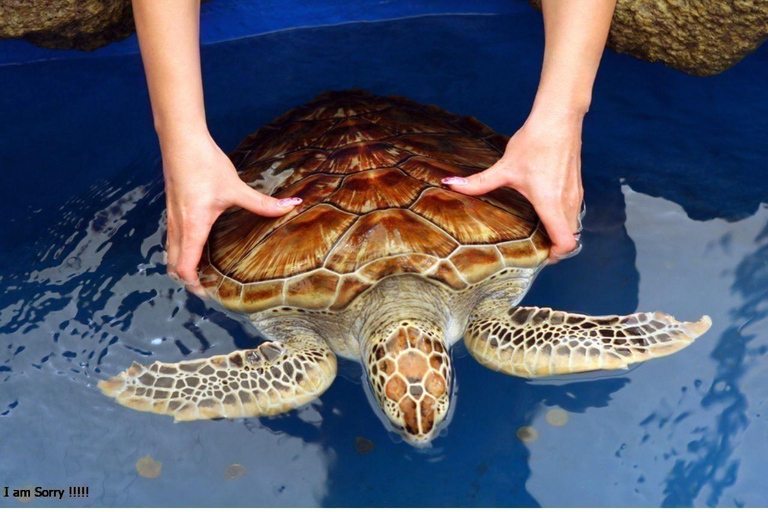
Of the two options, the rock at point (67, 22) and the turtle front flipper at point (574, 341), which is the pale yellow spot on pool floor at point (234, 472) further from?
the rock at point (67, 22)

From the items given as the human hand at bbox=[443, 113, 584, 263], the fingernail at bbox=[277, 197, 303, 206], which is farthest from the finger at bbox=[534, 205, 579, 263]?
the fingernail at bbox=[277, 197, 303, 206]

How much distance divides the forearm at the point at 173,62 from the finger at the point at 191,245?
0.72 ft

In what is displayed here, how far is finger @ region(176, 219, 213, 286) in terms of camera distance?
1.89 meters

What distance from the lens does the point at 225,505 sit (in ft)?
5.93

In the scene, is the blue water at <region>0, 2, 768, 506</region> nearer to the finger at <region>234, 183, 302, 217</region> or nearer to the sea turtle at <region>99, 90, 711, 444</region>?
the sea turtle at <region>99, 90, 711, 444</region>

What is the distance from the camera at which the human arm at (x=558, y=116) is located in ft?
6.05

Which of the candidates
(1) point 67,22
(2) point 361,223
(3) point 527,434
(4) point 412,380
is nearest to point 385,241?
(2) point 361,223

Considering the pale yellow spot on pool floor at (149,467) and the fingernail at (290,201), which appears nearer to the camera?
the pale yellow spot on pool floor at (149,467)

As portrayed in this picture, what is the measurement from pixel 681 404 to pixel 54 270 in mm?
1877

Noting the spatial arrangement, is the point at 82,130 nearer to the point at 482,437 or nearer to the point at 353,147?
the point at 353,147

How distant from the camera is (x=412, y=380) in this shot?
5.72 feet

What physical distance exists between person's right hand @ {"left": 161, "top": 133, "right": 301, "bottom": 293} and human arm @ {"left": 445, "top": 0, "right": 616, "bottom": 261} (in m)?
0.67

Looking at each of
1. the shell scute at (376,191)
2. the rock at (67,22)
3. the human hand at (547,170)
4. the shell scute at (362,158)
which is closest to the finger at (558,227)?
the human hand at (547,170)

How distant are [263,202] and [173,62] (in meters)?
0.42
